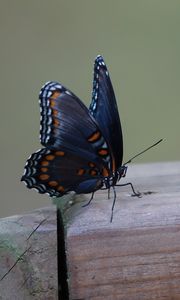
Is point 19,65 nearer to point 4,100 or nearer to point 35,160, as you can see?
point 4,100

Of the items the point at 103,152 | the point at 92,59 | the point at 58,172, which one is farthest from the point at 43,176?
the point at 92,59

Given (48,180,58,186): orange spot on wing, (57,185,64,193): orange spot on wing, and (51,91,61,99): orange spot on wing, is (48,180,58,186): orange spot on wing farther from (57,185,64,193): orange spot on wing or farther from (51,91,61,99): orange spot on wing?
(51,91,61,99): orange spot on wing

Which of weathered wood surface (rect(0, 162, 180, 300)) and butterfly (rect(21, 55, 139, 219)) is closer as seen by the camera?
weathered wood surface (rect(0, 162, 180, 300))

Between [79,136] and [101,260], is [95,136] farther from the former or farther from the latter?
[101,260]

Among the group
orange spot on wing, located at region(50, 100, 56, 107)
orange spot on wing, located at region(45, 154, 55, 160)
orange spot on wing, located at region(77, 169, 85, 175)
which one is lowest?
orange spot on wing, located at region(77, 169, 85, 175)

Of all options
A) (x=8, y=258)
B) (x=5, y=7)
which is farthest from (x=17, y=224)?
(x=5, y=7)

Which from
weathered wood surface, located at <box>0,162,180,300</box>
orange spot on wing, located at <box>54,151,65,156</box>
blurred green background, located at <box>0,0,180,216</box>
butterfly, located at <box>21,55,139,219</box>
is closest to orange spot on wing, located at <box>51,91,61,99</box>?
butterfly, located at <box>21,55,139,219</box>

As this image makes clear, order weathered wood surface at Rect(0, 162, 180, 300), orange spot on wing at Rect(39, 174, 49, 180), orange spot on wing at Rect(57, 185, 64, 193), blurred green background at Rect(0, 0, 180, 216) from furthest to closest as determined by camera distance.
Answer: blurred green background at Rect(0, 0, 180, 216) < orange spot on wing at Rect(39, 174, 49, 180) < orange spot on wing at Rect(57, 185, 64, 193) < weathered wood surface at Rect(0, 162, 180, 300)
